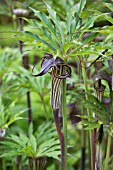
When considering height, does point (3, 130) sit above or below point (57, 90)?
below

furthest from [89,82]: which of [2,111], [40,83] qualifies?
[2,111]

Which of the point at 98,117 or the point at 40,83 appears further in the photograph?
the point at 40,83

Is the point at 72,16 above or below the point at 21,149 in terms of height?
above

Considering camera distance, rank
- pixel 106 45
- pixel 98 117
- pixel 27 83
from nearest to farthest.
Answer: pixel 106 45 < pixel 98 117 < pixel 27 83

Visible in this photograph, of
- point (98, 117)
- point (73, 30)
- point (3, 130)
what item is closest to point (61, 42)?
point (73, 30)

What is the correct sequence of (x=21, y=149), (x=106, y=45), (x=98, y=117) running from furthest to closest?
(x=21, y=149), (x=98, y=117), (x=106, y=45)

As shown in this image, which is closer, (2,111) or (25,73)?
(2,111)

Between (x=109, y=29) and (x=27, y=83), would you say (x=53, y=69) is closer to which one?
(x=109, y=29)

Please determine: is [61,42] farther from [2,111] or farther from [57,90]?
[2,111]

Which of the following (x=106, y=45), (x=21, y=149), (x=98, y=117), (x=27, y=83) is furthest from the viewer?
(x=27, y=83)

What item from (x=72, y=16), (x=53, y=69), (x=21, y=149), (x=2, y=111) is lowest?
(x=21, y=149)
